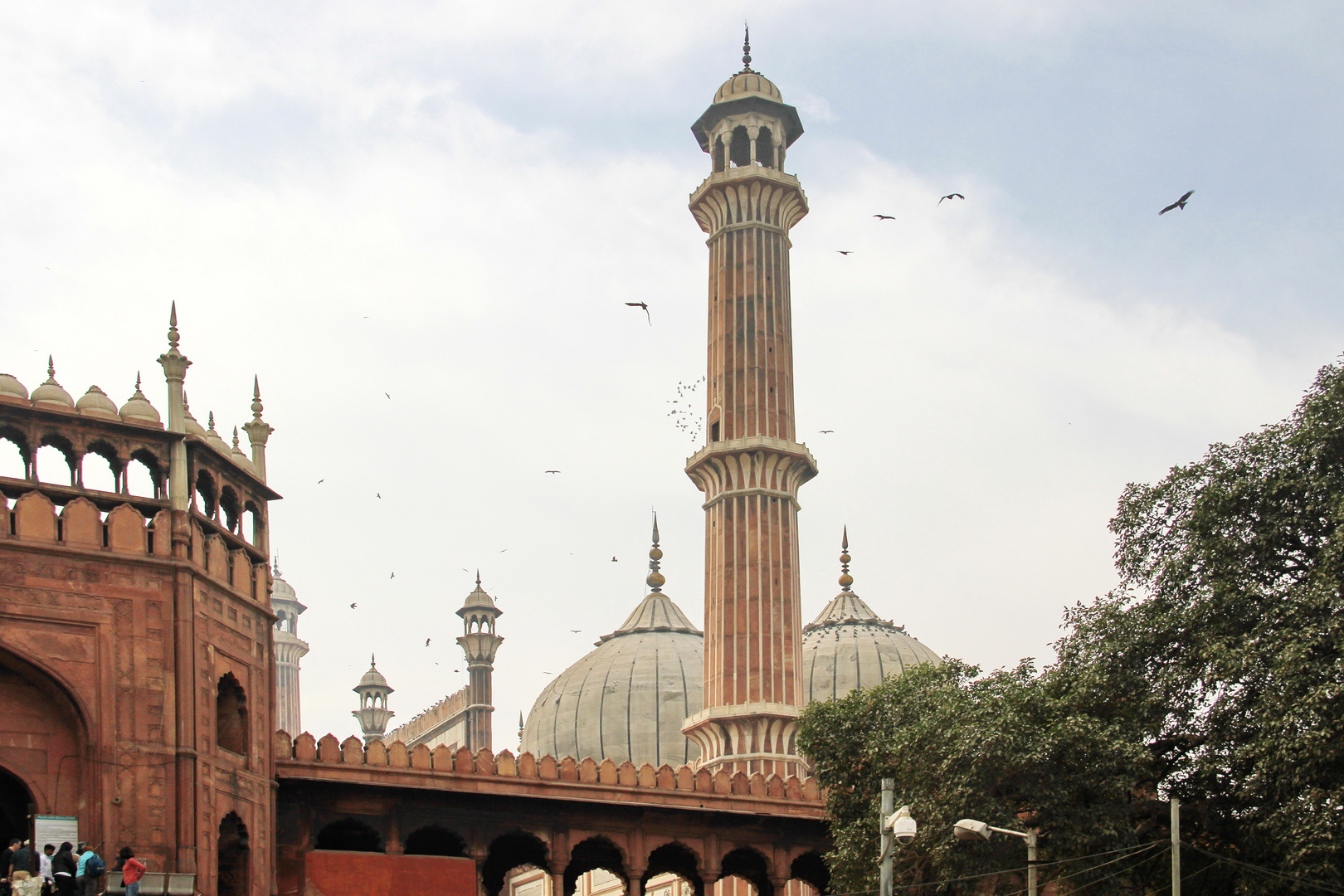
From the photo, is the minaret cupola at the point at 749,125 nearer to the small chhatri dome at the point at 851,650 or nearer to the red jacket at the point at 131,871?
the small chhatri dome at the point at 851,650

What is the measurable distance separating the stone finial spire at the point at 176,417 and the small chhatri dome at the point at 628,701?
25863 millimetres

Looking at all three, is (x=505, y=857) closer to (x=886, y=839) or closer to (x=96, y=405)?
(x=96, y=405)

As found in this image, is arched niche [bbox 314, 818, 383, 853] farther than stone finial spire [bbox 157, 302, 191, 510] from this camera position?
Yes

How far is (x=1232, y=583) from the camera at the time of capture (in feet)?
80.9

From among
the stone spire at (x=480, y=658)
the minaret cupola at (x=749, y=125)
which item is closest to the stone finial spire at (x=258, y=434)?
the minaret cupola at (x=749, y=125)

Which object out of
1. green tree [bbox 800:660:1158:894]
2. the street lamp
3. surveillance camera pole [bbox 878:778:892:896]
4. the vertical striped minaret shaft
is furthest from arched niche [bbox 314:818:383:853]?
surveillance camera pole [bbox 878:778:892:896]

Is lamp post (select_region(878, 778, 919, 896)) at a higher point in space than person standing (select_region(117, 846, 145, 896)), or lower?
higher

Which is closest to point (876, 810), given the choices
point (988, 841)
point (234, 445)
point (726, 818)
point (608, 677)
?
point (988, 841)

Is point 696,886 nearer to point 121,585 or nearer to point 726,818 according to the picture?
point 726,818

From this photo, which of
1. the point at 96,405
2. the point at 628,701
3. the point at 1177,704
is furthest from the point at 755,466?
the point at 96,405

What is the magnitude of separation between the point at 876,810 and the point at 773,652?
14.2m

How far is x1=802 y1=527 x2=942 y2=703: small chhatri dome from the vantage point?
52312 mm

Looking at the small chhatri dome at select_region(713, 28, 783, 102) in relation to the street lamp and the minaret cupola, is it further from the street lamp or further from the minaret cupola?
the street lamp

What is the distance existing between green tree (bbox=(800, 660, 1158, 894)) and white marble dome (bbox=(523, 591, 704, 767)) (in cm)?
2300
